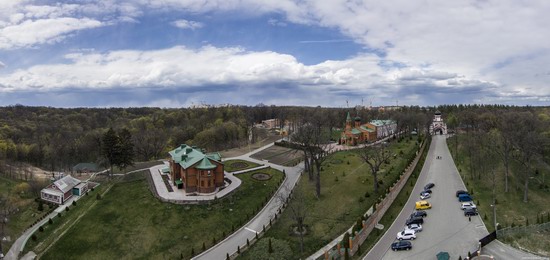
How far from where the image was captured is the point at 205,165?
49781 mm

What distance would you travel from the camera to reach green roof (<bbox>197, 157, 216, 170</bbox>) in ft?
161

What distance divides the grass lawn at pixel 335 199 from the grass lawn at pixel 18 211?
33401mm

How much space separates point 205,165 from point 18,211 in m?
30.9

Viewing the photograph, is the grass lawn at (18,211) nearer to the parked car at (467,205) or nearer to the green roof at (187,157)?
the green roof at (187,157)

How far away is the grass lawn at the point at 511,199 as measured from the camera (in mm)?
38031

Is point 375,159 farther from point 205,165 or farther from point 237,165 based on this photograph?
Result: point 237,165

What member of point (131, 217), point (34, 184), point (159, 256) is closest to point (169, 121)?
point (34, 184)

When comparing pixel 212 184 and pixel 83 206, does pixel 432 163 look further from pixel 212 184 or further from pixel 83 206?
pixel 83 206

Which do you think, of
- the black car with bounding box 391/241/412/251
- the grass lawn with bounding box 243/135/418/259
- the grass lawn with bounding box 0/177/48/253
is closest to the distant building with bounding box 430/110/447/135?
the grass lawn with bounding box 243/135/418/259

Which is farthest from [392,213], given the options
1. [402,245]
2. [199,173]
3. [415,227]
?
[199,173]

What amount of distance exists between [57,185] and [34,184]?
967cm

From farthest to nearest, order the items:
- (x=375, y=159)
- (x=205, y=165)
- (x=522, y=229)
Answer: (x=205, y=165), (x=375, y=159), (x=522, y=229)

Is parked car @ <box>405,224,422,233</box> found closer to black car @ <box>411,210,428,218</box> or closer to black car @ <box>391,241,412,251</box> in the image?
black car @ <box>411,210,428,218</box>

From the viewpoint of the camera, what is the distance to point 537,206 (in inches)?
1692
